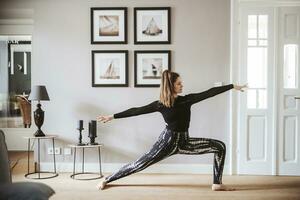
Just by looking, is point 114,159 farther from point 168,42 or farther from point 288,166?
point 288,166

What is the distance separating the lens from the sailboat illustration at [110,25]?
5344 mm

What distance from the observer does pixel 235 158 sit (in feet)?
17.4

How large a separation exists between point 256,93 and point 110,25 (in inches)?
84.6

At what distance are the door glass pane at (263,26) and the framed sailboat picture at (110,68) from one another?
179cm


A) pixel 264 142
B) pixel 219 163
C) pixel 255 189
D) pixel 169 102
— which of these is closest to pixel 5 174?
pixel 169 102

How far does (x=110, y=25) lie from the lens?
211 inches

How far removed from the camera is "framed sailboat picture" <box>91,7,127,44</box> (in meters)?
5.34

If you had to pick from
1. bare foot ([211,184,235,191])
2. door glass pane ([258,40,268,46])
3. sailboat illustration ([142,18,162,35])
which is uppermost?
sailboat illustration ([142,18,162,35])

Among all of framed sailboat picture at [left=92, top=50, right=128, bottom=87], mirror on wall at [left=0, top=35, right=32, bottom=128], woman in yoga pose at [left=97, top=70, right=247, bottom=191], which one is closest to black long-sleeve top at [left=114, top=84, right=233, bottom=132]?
woman in yoga pose at [left=97, top=70, right=247, bottom=191]

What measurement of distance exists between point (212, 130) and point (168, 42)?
1320 mm

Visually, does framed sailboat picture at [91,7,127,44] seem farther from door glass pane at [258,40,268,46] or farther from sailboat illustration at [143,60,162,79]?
door glass pane at [258,40,268,46]

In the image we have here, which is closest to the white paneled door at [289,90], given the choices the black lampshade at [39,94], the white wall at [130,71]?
the white wall at [130,71]

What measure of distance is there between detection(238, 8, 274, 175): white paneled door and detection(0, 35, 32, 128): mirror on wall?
12.5ft

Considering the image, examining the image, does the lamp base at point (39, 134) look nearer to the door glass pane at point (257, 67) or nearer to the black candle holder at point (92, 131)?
the black candle holder at point (92, 131)
